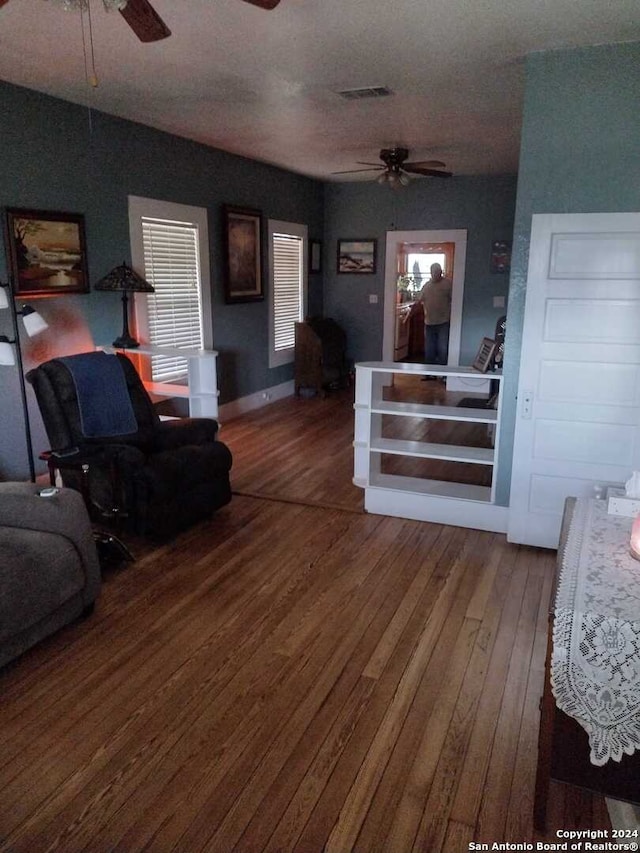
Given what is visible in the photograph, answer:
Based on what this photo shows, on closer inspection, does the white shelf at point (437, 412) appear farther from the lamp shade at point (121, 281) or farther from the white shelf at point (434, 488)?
the lamp shade at point (121, 281)

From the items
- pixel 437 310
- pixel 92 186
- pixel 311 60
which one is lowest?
pixel 437 310

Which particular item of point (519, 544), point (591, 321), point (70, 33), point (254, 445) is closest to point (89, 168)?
point (70, 33)

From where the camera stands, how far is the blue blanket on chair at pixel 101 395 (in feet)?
11.8

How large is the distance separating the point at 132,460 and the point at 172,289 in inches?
95.7

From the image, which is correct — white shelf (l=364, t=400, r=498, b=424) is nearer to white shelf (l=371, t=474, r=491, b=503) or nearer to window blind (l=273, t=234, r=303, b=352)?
white shelf (l=371, t=474, r=491, b=503)

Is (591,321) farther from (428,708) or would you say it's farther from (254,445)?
(254,445)

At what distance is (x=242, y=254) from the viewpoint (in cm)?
623

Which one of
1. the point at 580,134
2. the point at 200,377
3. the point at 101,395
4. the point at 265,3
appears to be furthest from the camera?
the point at 200,377

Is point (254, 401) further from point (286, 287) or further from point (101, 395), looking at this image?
point (101, 395)

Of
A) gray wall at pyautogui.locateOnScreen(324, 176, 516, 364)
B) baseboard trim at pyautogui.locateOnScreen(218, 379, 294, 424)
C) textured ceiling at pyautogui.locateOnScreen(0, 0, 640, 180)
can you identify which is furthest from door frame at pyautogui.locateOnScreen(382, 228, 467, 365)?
textured ceiling at pyautogui.locateOnScreen(0, 0, 640, 180)

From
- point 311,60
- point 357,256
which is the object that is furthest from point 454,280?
point 311,60

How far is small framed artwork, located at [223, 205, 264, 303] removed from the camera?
5.98 meters

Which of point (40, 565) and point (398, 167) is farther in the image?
point (398, 167)

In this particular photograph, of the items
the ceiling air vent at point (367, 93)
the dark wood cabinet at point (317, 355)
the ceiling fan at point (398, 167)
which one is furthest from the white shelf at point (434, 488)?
the dark wood cabinet at point (317, 355)
